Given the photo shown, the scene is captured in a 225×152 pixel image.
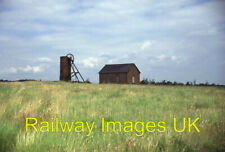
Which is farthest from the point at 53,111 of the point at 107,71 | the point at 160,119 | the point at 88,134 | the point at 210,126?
the point at 107,71

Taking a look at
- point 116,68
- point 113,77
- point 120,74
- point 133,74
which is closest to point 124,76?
point 120,74

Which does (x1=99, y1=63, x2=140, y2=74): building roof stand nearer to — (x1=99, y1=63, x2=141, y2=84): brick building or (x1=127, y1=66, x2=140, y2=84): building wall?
(x1=99, y1=63, x2=141, y2=84): brick building

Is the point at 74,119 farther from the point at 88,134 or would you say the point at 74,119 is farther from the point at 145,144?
the point at 145,144

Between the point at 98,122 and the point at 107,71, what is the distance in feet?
116

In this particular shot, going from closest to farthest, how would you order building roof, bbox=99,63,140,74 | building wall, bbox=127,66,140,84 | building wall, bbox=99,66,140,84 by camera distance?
building wall, bbox=99,66,140,84 → building wall, bbox=127,66,140,84 → building roof, bbox=99,63,140,74

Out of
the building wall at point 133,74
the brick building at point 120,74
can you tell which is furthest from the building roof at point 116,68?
the building wall at point 133,74

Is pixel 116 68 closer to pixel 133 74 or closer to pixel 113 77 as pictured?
pixel 113 77

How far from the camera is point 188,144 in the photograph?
12.7ft

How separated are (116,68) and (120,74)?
228cm

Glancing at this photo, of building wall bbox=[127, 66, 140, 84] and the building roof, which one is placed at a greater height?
the building roof

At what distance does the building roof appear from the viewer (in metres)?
38.5

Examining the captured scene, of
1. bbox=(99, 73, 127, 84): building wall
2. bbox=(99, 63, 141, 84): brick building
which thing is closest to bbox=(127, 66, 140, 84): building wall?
bbox=(99, 63, 141, 84): brick building

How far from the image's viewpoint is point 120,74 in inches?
1513

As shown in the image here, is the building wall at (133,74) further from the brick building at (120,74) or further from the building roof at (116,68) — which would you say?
the building roof at (116,68)
